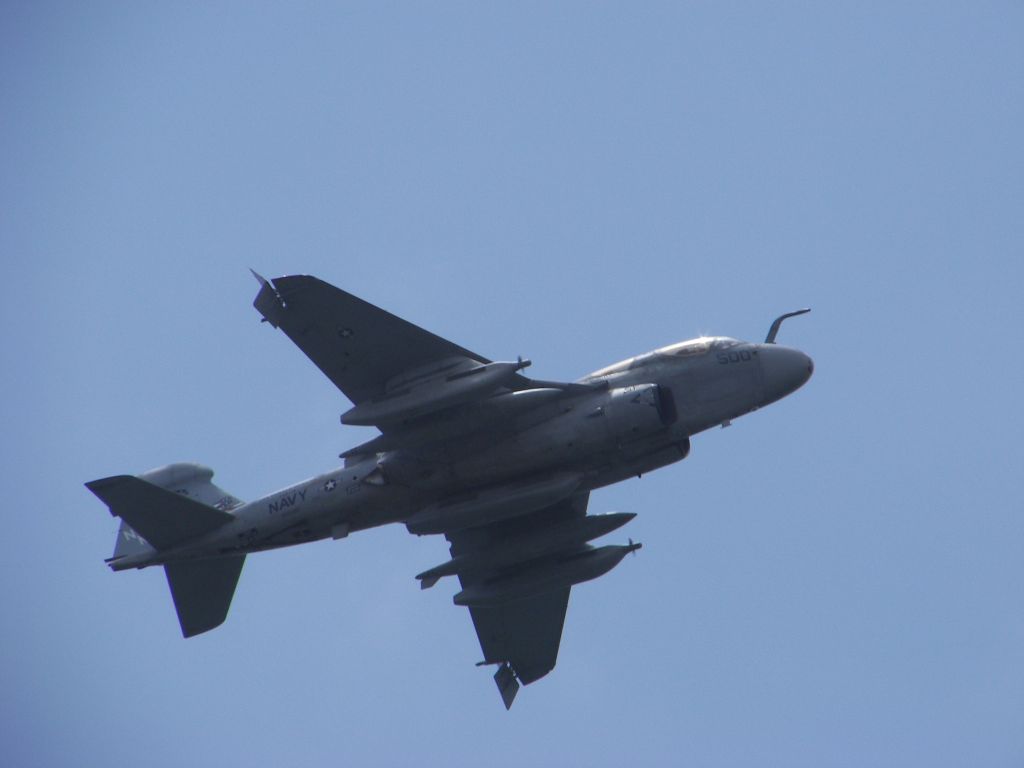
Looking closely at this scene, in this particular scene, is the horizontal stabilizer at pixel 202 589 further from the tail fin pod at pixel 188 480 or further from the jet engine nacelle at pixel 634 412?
the jet engine nacelle at pixel 634 412

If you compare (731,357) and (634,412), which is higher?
(731,357)

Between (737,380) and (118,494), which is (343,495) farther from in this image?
(737,380)

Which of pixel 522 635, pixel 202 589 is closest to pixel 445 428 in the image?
pixel 202 589

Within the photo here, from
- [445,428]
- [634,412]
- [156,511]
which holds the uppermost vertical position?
[156,511]

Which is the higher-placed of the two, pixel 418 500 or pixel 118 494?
pixel 118 494

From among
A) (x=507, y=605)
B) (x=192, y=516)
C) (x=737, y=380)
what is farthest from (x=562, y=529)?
(x=192, y=516)

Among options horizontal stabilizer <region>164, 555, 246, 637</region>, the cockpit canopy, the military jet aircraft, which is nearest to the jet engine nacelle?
the military jet aircraft

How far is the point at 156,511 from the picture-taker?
3114cm

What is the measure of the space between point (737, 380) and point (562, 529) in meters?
6.36

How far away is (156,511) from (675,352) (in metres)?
12.5

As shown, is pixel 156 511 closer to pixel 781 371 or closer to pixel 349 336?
pixel 349 336

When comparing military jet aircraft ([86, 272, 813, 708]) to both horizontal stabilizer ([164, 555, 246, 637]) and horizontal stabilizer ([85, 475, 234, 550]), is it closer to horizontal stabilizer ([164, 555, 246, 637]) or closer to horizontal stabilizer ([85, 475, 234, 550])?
horizontal stabilizer ([85, 475, 234, 550])

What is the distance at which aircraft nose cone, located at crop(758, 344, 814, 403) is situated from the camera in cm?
3003

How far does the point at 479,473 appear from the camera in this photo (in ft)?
99.2
